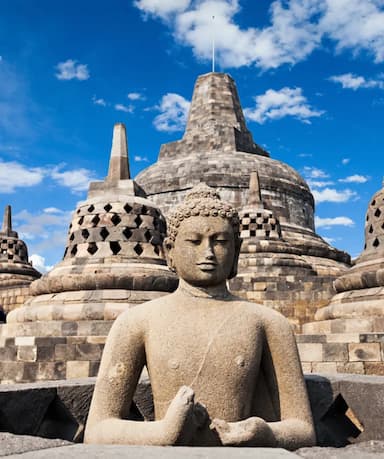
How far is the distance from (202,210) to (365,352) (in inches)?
160

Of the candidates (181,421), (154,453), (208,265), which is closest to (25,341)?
(208,265)

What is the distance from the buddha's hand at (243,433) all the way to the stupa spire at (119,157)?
23.8ft

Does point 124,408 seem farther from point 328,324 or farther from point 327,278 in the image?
point 327,278

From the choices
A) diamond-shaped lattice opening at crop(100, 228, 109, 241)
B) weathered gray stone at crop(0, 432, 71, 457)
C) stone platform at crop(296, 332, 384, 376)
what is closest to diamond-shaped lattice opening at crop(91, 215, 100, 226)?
diamond-shaped lattice opening at crop(100, 228, 109, 241)

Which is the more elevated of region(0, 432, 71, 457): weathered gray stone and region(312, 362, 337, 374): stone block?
region(0, 432, 71, 457): weathered gray stone

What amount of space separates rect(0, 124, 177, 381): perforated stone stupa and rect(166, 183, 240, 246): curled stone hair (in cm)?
349

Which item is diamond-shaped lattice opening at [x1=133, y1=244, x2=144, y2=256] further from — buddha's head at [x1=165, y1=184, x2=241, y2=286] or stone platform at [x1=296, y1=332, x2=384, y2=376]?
buddha's head at [x1=165, y1=184, x2=241, y2=286]

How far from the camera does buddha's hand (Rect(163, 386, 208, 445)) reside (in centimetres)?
221

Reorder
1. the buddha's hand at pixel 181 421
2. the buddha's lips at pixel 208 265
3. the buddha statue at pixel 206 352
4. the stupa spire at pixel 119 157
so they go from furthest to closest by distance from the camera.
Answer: the stupa spire at pixel 119 157, the buddha's lips at pixel 208 265, the buddha statue at pixel 206 352, the buddha's hand at pixel 181 421

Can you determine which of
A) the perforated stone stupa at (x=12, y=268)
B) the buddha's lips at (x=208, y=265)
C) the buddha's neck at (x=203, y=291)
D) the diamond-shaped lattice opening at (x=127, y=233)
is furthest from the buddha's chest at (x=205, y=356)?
the perforated stone stupa at (x=12, y=268)

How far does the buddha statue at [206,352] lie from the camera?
8.62ft

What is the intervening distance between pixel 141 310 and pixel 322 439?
1.44m

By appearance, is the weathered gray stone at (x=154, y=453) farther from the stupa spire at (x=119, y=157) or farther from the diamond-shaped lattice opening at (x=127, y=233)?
the stupa spire at (x=119, y=157)

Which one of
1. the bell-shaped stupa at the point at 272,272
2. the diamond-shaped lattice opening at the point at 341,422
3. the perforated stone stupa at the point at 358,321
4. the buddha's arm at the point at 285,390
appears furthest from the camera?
the bell-shaped stupa at the point at 272,272
